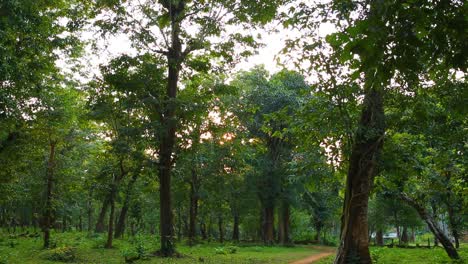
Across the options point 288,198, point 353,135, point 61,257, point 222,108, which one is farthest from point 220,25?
point 288,198

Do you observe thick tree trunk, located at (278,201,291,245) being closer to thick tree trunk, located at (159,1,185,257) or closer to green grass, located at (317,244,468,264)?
green grass, located at (317,244,468,264)

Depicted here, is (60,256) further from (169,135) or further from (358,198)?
(358,198)

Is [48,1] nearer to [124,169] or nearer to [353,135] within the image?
[124,169]

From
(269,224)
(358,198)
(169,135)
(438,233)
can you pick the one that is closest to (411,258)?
(438,233)

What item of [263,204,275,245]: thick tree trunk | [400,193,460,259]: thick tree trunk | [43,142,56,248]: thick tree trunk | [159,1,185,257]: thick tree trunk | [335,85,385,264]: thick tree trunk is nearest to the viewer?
[335,85,385,264]: thick tree trunk

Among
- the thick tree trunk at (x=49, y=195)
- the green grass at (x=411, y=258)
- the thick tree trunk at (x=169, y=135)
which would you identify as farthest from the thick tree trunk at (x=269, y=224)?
the thick tree trunk at (x=49, y=195)

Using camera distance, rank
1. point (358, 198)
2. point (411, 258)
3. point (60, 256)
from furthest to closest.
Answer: point (411, 258) → point (60, 256) → point (358, 198)

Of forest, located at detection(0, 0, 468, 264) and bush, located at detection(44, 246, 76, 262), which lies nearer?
forest, located at detection(0, 0, 468, 264)

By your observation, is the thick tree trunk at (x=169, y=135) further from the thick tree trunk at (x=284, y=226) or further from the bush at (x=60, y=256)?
the thick tree trunk at (x=284, y=226)

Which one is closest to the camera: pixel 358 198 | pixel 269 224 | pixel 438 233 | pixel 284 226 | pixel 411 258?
pixel 358 198

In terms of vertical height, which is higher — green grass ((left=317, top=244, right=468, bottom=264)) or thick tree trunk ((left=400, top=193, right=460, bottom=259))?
thick tree trunk ((left=400, top=193, right=460, bottom=259))

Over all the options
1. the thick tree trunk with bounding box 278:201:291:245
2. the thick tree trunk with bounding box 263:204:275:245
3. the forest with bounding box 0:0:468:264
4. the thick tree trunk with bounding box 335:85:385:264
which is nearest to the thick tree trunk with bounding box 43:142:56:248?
the forest with bounding box 0:0:468:264

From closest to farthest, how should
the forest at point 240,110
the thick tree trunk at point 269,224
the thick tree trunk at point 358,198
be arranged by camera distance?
the forest at point 240,110 < the thick tree trunk at point 358,198 < the thick tree trunk at point 269,224

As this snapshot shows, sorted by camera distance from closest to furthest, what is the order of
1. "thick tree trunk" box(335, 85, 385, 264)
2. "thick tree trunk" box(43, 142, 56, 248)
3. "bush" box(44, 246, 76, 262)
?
"thick tree trunk" box(335, 85, 385, 264)
"bush" box(44, 246, 76, 262)
"thick tree trunk" box(43, 142, 56, 248)
